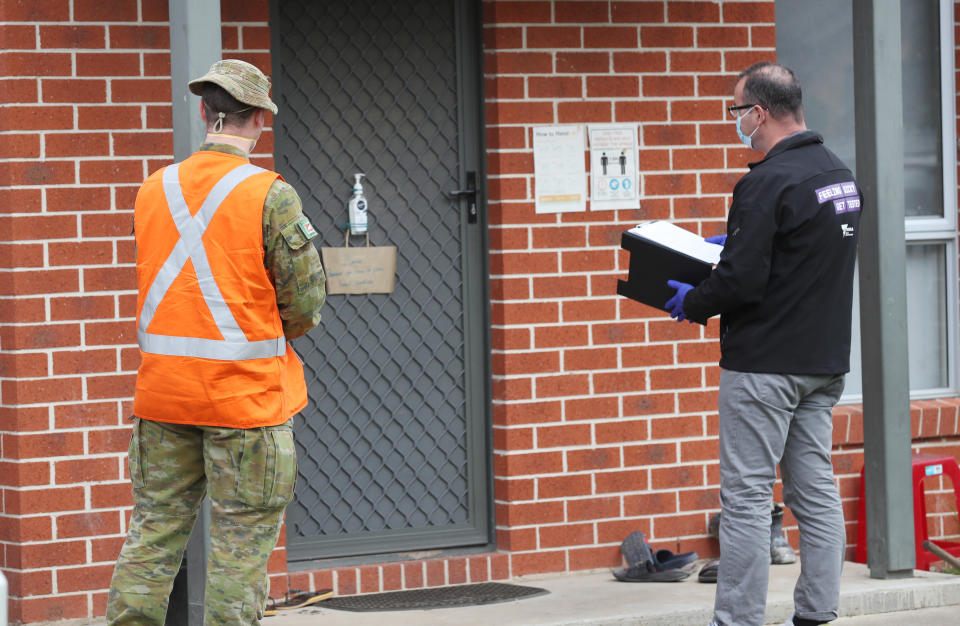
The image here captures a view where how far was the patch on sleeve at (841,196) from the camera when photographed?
15.5 ft

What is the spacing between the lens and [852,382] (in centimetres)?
747

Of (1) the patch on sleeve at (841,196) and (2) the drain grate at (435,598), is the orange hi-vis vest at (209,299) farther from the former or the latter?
(2) the drain grate at (435,598)

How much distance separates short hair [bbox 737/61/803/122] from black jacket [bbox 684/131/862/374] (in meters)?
0.10

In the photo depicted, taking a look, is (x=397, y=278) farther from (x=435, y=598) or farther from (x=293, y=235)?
(x=293, y=235)

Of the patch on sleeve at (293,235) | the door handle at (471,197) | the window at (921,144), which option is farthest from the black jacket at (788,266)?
the window at (921,144)

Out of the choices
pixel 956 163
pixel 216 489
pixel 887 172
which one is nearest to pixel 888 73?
pixel 887 172

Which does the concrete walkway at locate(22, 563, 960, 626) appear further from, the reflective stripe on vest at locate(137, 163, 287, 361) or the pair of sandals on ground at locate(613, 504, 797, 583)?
the reflective stripe on vest at locate(137, 163, 287, 361)

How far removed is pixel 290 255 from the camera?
4.06 metres

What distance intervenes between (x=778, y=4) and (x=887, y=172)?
1517 millimetres

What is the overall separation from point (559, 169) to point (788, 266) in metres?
1.94

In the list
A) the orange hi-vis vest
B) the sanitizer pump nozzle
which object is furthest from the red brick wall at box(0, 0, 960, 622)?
the orange hi-vis vest

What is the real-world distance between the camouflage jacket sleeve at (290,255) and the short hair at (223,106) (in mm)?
231

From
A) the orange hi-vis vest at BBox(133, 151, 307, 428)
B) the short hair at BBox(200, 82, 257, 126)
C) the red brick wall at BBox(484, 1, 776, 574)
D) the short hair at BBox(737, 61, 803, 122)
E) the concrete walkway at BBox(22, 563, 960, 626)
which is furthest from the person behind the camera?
the red brick wall at BBox(484, 1, 776, 574)

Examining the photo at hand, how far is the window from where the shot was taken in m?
7.29
